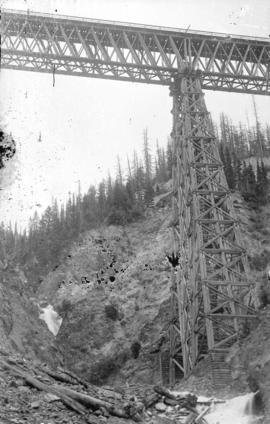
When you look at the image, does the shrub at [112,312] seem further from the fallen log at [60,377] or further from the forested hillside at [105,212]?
the fallen log at [60,377]

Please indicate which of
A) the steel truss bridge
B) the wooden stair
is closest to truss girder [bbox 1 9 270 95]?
the steel truss bridge

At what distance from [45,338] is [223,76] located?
14459 mm

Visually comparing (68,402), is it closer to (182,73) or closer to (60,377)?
(60,377)

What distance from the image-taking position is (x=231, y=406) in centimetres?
1243

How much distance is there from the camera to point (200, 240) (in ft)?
62.7

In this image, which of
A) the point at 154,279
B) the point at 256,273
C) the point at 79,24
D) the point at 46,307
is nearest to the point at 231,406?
the point at 79,24

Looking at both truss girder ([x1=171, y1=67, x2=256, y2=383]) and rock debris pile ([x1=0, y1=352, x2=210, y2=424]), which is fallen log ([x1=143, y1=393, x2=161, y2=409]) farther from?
truss girder ([x1=171, y1=67, x2=256, y2=383])

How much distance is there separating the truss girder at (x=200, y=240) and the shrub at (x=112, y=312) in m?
9.29

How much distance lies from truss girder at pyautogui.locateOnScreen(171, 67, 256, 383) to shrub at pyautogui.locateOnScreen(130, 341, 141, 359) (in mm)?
5492

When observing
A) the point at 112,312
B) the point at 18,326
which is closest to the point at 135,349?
the point at 112,312

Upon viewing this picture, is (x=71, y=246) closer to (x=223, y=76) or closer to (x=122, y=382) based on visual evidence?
(x=122, y=382)

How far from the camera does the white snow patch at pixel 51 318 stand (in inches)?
1391

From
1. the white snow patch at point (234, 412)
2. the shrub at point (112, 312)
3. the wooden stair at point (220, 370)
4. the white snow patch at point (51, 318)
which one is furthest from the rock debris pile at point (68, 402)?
the white snow patch at point (51, 318)

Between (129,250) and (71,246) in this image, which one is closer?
(129,250)
